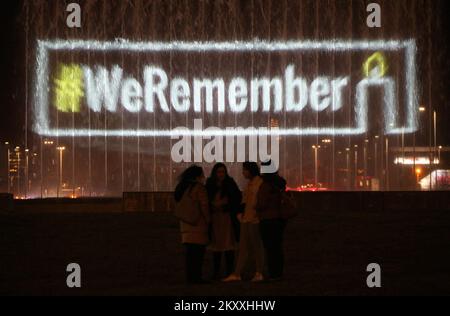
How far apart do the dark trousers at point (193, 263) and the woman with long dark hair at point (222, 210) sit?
319mm

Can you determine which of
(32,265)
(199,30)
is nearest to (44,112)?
(199,30)

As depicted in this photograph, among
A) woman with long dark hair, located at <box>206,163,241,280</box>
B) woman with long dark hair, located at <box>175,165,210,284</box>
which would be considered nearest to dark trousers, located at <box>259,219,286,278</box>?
woman with long dark hair, located at <box>206,163,241,280</box>

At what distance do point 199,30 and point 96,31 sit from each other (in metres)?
4.91

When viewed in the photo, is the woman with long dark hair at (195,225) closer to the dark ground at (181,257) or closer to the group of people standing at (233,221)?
the group of people standing at (233,221)

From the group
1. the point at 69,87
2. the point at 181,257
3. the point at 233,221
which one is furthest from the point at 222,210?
the point at 69,87

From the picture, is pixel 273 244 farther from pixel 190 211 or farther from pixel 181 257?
pixel 181 257

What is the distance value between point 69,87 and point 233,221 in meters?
34.7

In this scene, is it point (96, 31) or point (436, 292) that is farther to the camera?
point (96, 31)

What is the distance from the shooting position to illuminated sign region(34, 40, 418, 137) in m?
43.6

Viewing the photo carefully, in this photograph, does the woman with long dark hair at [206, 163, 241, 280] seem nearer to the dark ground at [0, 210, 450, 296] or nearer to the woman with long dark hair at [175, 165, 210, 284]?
the woman with long dark hair at [175, 165, 210, 284]

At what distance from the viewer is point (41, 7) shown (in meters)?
41.7

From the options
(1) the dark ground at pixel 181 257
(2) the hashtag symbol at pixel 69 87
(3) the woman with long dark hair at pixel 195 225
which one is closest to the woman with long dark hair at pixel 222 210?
(3) the woman with long dark hair at pixel 195 225
